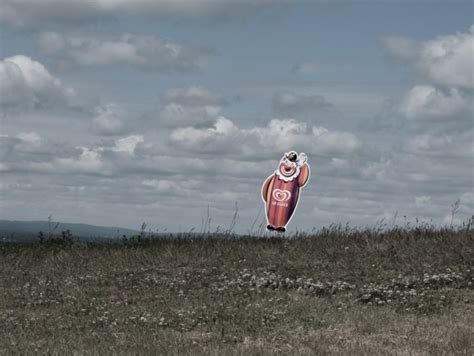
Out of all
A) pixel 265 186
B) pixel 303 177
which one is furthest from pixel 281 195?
pixel 303 177

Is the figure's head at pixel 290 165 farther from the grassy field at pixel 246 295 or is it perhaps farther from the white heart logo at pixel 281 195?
the grassy field at pixel 246 295

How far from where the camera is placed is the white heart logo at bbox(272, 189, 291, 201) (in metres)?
22.0

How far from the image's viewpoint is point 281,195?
72.2 feet

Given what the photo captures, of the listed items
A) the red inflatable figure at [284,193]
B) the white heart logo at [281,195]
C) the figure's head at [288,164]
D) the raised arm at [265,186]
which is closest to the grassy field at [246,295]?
the red inflatable figure at [284,193]

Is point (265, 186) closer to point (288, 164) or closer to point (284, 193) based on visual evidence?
point (284, 193)

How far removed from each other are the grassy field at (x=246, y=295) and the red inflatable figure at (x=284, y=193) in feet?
3.19

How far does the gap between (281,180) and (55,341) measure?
11.4 m

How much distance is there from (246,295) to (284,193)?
732 cm

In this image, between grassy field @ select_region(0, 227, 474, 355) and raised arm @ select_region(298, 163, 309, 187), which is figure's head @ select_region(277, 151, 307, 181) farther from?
grassy field @ select_region(0, 227, 474, 355)

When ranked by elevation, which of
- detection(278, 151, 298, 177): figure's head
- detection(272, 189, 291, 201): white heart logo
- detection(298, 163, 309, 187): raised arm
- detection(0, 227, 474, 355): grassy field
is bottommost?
detection(0, 227, 474, 355): grassy field

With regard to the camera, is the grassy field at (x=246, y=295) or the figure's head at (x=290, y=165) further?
the figure's head at (x=290, y=165)

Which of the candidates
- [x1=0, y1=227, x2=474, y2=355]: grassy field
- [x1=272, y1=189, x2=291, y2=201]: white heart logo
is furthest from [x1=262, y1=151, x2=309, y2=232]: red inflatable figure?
[x1=0, y1=227, x2=474, y2=355]: grassy field

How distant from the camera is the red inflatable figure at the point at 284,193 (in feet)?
72.2

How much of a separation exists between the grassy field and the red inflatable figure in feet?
3.19
